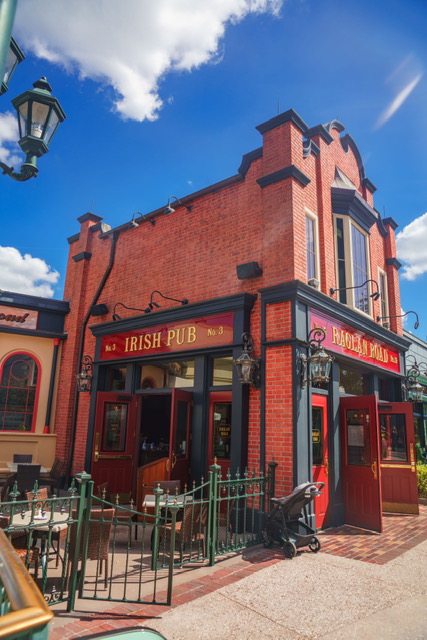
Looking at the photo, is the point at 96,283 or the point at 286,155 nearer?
the point at 286,155

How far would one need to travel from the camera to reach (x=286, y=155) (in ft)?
27.8

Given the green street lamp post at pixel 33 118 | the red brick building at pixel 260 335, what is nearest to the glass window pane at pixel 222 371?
the red brick building at pixel 260 335

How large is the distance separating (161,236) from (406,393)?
801 cm

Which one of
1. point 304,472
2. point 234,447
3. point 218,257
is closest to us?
point 304,472

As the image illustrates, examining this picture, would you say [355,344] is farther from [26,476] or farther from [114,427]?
[26,476]

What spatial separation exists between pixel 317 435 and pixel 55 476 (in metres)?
6.68

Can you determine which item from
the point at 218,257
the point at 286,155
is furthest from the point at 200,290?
the point at 286,155

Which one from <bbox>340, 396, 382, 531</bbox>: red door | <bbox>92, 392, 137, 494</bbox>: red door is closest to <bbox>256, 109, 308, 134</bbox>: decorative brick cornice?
<bbox>340, 396, 382, 531</bbox>: red door

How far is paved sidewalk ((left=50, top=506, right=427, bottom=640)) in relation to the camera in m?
3.93

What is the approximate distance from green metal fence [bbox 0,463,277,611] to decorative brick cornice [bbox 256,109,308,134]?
6.61 metres

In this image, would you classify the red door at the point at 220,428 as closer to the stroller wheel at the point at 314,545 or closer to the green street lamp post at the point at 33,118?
the stroller wheel at the point at 314,545

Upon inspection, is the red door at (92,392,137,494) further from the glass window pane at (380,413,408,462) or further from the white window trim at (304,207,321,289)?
the glass window pane at (380,413,408,462)

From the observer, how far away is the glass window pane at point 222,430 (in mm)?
8422

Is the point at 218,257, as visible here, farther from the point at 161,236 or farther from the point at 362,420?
the point at 362,420
